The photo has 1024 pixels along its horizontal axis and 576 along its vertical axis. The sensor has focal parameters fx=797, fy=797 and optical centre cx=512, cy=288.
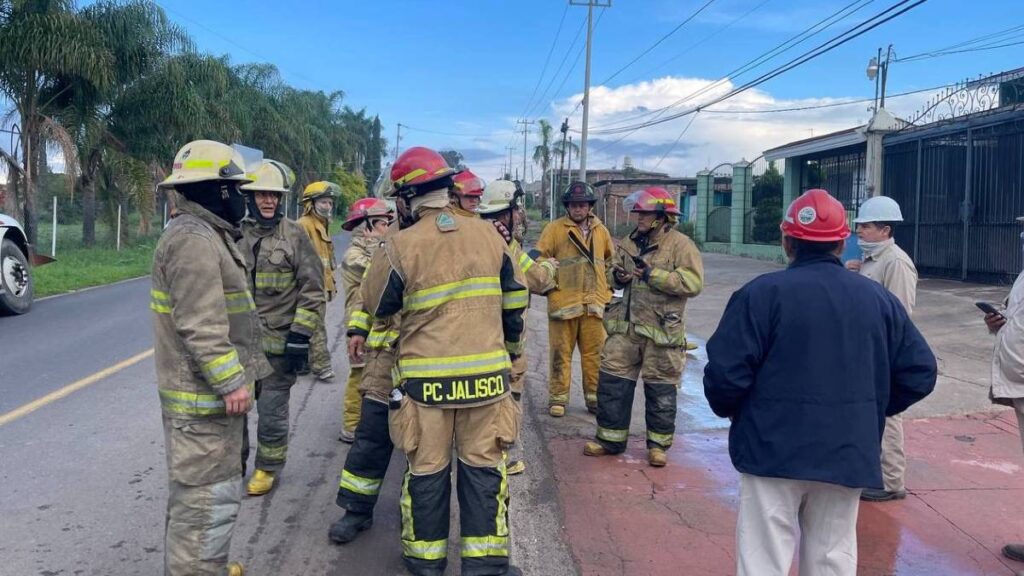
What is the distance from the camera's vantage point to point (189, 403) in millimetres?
3225

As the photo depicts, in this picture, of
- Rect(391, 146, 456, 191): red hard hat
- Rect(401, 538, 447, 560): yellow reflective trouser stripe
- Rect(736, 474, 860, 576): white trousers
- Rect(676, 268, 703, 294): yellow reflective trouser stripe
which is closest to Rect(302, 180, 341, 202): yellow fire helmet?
Rect(676, 268, 703, 294): yellow reflective trouser stripe

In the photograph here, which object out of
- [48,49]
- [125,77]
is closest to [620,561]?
[48,49]

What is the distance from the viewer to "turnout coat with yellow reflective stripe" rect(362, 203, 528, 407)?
3.49m

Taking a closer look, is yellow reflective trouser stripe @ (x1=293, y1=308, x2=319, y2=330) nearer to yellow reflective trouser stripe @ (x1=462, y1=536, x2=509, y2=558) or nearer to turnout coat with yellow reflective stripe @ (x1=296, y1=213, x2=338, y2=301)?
yellow reflective trouser stripe @ (x1=462, y1=536, x2=509, y2=558)

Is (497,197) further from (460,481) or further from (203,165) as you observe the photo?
(203,165)

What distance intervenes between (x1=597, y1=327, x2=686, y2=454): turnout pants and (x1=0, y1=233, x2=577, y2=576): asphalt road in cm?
54

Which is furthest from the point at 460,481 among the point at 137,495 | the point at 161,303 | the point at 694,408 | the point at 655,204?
the point at 694,408

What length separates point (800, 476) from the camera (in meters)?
2.90

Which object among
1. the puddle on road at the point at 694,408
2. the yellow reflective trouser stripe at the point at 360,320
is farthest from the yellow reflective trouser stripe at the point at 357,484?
the puddle on road at the point at 694,408

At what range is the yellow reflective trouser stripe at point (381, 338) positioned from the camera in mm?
4129

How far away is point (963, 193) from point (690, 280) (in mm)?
11422

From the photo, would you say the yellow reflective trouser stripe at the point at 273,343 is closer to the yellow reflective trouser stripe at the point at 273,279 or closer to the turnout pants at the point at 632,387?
the yellow reflective trouser stripe at the point at 273,279

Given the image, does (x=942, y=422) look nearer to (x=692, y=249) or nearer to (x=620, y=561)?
(x=692, y=249)

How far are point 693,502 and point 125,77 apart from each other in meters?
23.6
